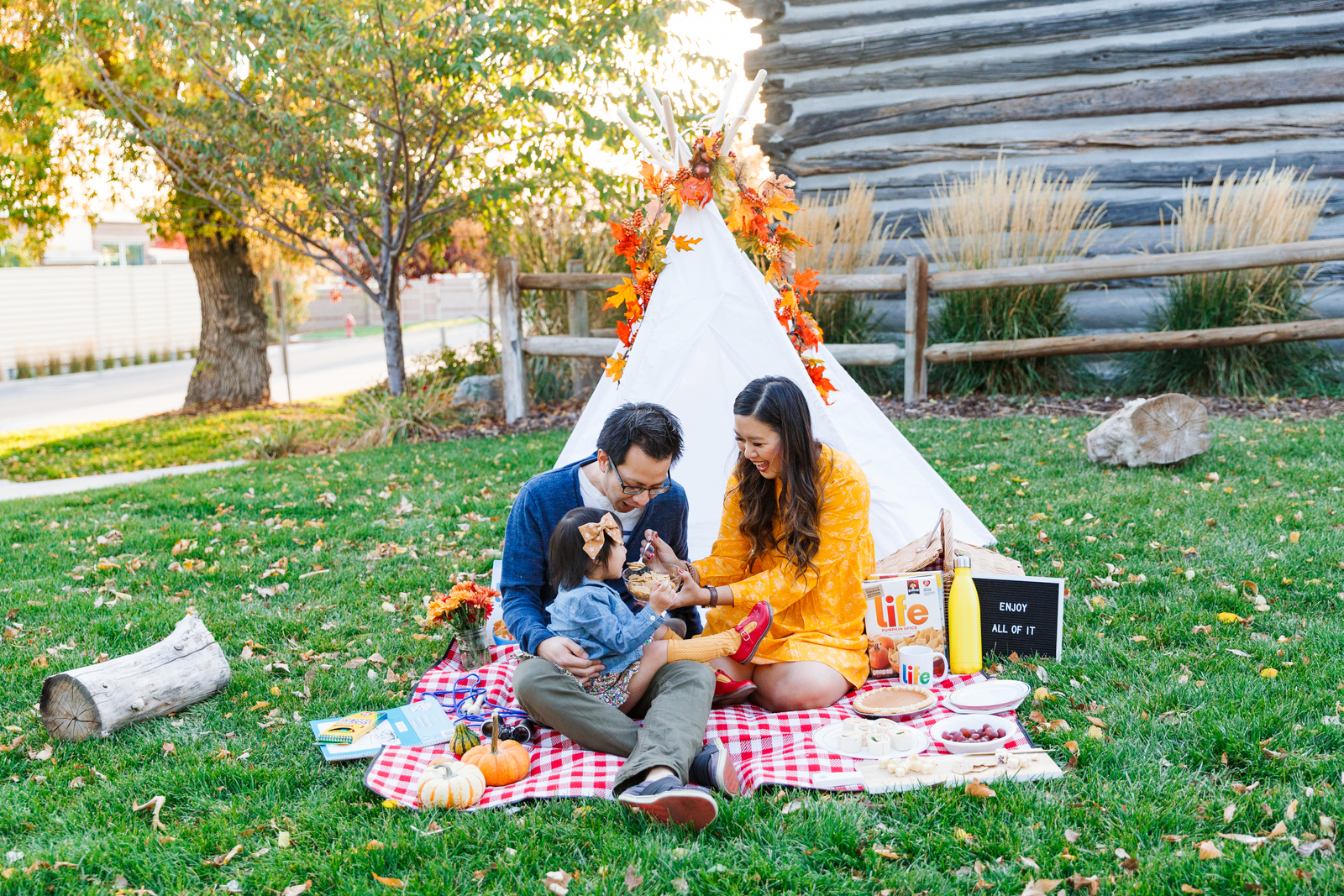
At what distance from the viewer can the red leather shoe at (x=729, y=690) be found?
3440 millimetres

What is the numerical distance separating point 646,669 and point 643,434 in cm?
74

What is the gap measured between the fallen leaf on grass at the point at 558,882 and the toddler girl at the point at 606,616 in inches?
30.0

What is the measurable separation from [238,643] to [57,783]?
114 cm

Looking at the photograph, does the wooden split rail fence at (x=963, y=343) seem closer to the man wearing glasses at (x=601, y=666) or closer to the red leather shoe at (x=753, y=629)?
the man wearing glasses at (x=601, y=666)

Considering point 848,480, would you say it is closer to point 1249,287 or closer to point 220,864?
point 220,864

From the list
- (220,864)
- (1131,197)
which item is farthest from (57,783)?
(1131,197)

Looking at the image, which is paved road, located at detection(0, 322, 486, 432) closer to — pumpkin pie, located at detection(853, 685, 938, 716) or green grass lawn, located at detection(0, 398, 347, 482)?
green grass lawn, located at detection(0, 398, 347, 482)

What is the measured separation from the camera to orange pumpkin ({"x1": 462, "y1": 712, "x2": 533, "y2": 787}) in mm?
2947

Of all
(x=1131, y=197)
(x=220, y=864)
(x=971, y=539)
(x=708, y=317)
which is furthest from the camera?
(x=1131, y=197)

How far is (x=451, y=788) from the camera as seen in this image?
2801 mm

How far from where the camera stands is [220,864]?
2.56m

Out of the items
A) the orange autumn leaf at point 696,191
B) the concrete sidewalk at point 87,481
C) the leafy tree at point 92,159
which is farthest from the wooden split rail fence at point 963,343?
the leafy tree at point 92,159

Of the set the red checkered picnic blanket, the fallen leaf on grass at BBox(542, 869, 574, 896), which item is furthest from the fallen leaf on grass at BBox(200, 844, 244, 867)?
the fallen leaf on grass at BBox(542, 869, 574, 896)

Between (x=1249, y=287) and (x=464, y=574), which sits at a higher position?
(x=1249, y=287)
